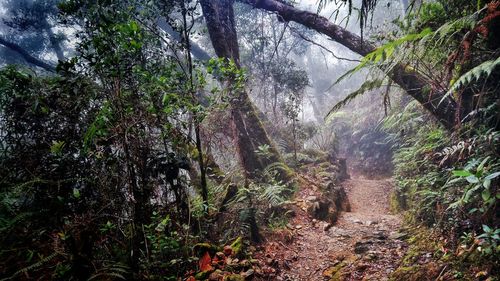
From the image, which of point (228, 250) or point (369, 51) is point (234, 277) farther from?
point (369, 51)

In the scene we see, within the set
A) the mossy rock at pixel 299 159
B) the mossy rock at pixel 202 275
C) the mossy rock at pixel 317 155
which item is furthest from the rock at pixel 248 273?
the mossy rock at pixel 317 155

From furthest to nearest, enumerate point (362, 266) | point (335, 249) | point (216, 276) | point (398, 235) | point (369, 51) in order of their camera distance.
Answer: point (369, 51)
point (335, 249)
point (398, 235)
point (362, 266)
point (216, 276)

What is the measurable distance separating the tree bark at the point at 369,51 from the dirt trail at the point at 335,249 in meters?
2.17

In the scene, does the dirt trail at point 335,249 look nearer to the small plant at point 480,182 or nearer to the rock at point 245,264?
the rock at point 245,264

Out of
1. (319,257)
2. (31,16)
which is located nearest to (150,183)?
(319,257)

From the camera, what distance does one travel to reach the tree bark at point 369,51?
442 cm

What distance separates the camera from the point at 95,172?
2887mm

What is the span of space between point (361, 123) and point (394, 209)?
37.9ft

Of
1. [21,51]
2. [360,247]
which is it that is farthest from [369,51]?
[21,51]

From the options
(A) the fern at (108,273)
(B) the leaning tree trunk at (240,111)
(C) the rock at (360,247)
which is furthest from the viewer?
(B) the leaning tree trunk at (240,111)

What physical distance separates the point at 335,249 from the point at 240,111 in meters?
3.92

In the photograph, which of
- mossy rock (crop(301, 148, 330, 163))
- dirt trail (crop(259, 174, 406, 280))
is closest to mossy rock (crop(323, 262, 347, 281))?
dirt trail (crop(259, 174, 406, 280))

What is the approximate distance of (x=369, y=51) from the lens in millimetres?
5480

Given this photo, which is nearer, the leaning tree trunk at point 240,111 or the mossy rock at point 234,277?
the mossy rock at point 234,277
